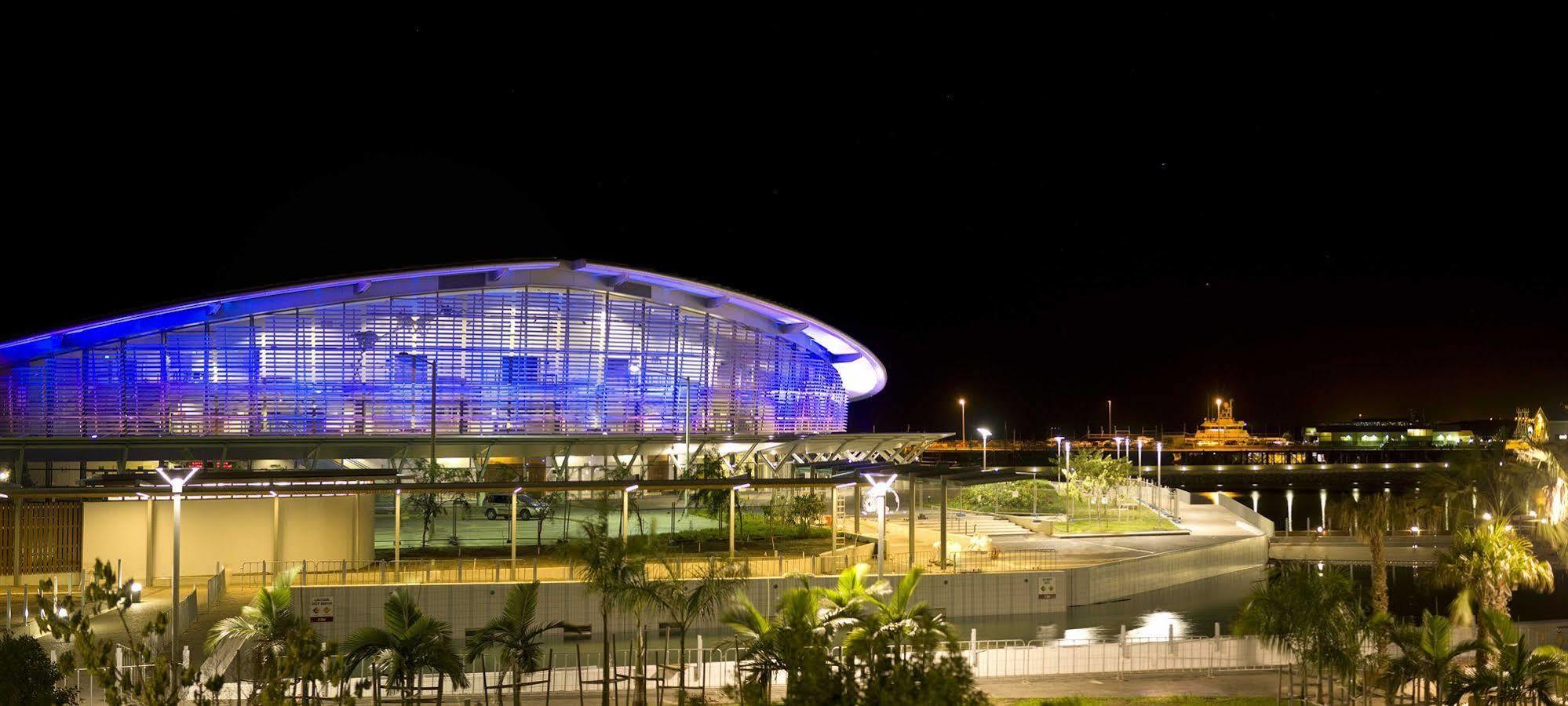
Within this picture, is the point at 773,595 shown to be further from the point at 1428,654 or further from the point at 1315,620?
the point at 1428,654

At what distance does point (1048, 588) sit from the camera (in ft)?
124

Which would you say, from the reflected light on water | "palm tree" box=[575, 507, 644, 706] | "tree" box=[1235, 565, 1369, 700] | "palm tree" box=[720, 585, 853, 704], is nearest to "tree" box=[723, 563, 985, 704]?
"palm tree" box=[720, 585, 853, 704]

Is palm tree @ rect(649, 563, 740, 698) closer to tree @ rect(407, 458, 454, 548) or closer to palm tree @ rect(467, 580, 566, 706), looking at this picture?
palm tree @ rect(467, 580, 566, 706)

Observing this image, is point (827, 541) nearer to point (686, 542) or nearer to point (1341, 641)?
point (686, 542)

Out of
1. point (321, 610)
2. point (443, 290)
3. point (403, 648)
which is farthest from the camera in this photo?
point (443, 290)

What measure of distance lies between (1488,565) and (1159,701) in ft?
29.7

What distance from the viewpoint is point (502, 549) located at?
42.5 meters

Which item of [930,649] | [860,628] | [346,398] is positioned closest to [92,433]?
[346,398]

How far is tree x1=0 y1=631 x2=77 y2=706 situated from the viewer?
1619cm

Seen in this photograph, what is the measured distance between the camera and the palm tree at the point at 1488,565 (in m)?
27.1

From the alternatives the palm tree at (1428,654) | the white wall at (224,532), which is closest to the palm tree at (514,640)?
the palm tree at (1428,654)

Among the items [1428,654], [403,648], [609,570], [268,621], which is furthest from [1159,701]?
[268,621]

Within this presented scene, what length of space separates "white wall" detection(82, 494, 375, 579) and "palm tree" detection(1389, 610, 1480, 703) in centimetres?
2718

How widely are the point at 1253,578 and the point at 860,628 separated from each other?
34.8 metres
